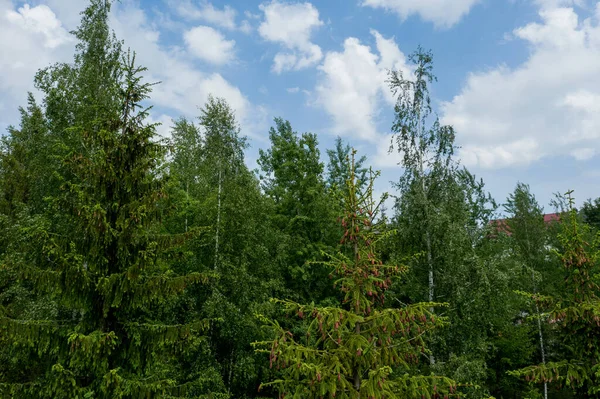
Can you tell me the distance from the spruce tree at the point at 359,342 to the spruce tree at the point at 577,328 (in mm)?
2949

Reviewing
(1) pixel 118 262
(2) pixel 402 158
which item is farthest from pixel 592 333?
(2) pixel 402 158

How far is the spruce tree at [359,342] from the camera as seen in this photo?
5219mm

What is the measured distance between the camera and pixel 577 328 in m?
7.39

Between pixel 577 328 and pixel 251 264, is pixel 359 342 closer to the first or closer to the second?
pixel 577 328

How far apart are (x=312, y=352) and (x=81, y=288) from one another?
14.7 ft

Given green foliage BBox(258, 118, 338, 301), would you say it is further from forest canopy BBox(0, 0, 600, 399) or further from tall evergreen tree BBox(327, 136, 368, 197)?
tall evergreen tree BBox(327, 136, 368, 197)

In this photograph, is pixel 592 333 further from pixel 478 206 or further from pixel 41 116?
pixel 41 116

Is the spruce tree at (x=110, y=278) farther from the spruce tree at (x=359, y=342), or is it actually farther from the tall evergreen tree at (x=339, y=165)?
the tall evergreen tree at (x=339, y=165)

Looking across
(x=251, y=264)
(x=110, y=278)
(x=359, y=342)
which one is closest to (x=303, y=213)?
(x=251, y=264)

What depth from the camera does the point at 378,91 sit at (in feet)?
60.2

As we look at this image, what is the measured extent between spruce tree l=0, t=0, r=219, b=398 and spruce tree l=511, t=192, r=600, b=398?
6735mm

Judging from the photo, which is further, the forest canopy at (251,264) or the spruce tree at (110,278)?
the spruce tree at (110,278)

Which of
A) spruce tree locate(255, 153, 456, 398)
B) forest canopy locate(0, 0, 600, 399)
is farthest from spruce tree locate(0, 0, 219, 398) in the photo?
spruce tree locate(255, 153, 456, 398)

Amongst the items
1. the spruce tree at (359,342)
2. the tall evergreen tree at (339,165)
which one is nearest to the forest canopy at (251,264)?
the spruce tree at (359,342)
